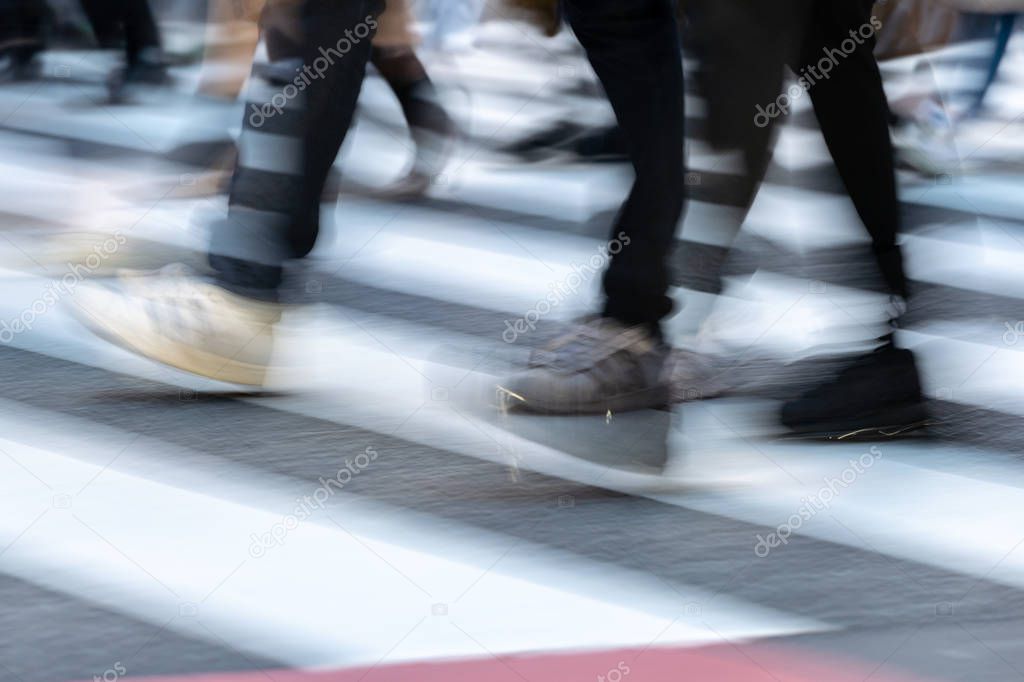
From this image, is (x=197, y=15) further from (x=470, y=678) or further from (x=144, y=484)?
(x=470, y=678)

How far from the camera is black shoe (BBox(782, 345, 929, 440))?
8.20 feet

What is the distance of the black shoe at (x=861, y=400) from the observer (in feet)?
8.20

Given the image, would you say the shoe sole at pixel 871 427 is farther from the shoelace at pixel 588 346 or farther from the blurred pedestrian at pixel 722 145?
the shoelace at pixel 588 346

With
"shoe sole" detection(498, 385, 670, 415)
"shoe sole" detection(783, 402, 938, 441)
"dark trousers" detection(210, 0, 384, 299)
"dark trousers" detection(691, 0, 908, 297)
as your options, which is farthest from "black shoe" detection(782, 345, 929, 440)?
"dark trousers" detection(210, 0, 384, 299)

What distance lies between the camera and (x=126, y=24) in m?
5.65

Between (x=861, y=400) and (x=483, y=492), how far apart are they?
70 centimetres

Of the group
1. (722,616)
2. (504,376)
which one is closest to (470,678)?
(722,616)

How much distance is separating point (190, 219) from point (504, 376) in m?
1.31

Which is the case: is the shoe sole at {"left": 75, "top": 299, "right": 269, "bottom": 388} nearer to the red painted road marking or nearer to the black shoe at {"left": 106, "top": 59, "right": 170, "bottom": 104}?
the red painted road marking

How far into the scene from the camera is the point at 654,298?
2.41m

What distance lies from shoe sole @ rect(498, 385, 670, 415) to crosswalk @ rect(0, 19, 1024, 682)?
Result: 0.02 metres

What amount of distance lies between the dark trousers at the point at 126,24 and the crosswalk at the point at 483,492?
6.80 ft

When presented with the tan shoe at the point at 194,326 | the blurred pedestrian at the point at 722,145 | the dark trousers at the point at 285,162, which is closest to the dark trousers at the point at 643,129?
the blurred pedestrian at the point at 722,145

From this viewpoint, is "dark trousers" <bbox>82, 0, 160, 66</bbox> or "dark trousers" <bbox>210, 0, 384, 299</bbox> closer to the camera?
"dark trousers" <bbox>210, 0, 384, 299</bbox>
